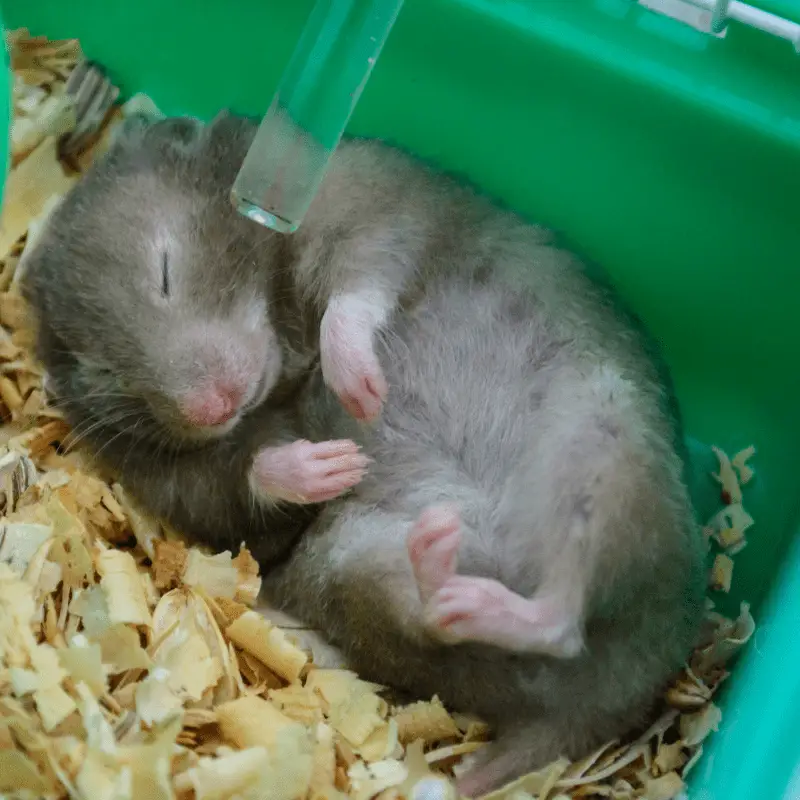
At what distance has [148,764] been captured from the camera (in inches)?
65.0

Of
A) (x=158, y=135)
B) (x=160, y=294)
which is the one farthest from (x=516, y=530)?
(x=158, y=135)

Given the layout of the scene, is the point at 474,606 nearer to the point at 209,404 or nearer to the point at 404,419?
the point at 404,419

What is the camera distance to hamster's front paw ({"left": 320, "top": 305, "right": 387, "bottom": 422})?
2072 mm

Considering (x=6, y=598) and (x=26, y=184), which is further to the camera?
(x=26, y=184)

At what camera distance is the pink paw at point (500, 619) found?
1870 mm

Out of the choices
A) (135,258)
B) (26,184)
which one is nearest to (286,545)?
(135,258)

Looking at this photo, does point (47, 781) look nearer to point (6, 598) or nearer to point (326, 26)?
point (6, 598)

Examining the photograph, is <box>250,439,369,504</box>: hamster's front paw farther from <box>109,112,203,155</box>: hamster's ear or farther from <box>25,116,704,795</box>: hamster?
<box>109,112,203,155</box>: hamster's ear

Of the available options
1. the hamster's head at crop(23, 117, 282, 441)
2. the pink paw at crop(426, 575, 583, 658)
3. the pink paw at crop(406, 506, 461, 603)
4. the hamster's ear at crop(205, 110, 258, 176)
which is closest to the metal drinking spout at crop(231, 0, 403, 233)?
the hamster's head at crop(23, 117, 282, 441)

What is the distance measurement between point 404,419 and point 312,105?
0.72 metres

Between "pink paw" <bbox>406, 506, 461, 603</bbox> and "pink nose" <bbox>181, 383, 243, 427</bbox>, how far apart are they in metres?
0.45

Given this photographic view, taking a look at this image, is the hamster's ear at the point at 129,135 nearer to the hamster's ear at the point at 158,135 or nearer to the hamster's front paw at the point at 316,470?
the hamster's ear at the point at 158,135

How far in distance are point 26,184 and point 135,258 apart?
86 centimetres

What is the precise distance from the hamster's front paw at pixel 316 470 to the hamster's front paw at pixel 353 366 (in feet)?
0.29
